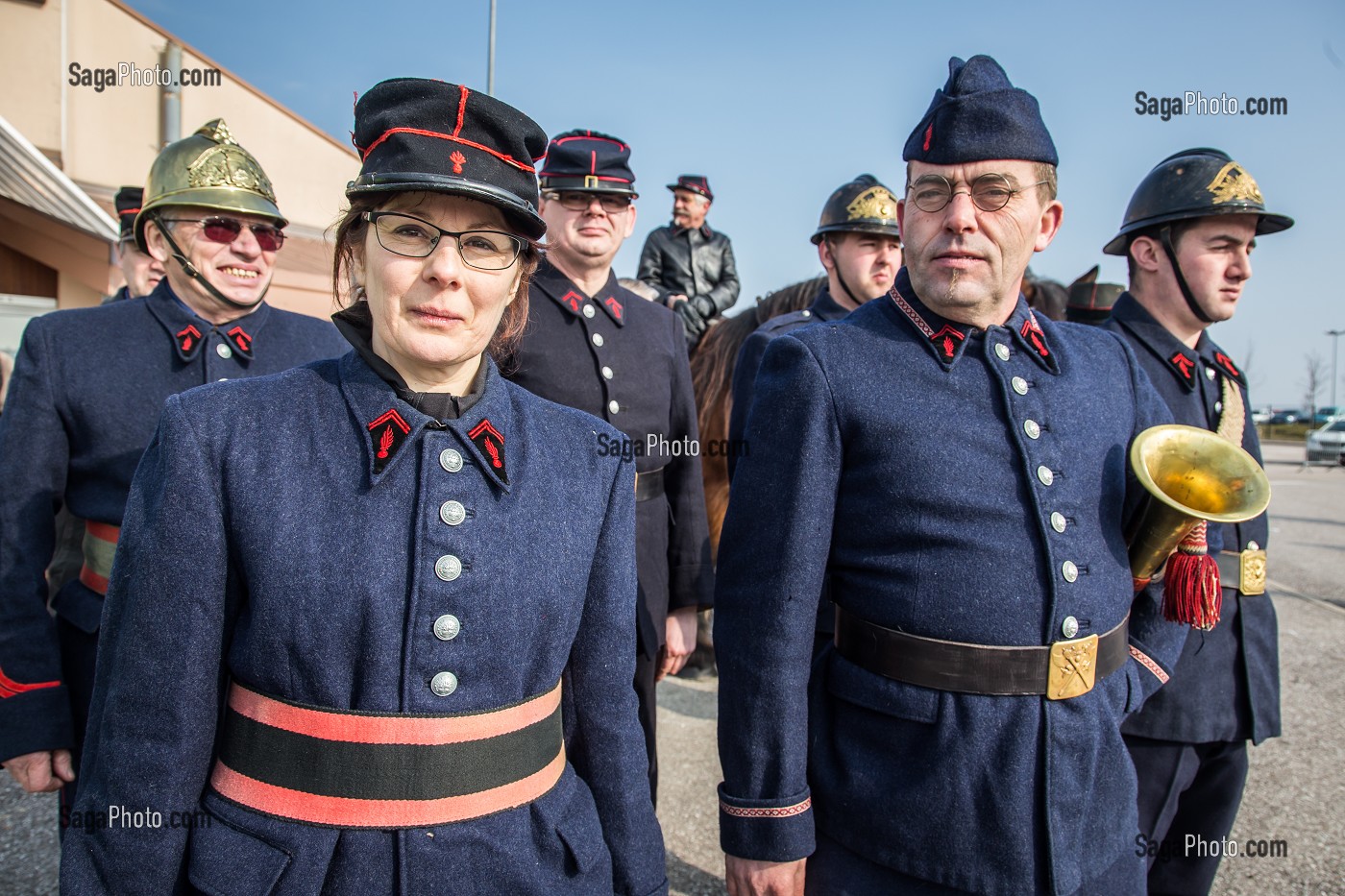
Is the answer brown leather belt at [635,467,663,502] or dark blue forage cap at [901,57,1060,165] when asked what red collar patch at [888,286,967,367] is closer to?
dark blue forage cap at [901,57,1060,165]

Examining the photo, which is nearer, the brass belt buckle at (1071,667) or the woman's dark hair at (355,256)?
the woman's dark hair at (355,256)

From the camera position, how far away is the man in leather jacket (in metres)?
7.86

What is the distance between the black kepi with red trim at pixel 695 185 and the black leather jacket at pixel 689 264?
0.28m

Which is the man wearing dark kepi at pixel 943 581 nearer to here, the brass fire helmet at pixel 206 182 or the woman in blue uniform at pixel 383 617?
the woman in blue uniform at pixel 383 617

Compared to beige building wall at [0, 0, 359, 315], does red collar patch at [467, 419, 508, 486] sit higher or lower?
lower

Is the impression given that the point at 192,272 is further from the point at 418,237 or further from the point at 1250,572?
the point at 1250,572

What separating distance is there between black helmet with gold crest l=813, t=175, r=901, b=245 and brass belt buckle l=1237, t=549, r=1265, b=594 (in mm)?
2179

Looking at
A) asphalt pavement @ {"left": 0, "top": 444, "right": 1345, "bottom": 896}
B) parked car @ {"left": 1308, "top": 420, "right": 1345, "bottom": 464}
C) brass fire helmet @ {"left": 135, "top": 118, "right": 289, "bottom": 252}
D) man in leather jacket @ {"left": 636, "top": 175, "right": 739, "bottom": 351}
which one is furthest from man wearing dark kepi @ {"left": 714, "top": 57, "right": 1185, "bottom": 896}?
parked car @ {"left": 1308, "top": 420, "right": 1345, "bottom": 464}

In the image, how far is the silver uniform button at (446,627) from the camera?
1.43 m

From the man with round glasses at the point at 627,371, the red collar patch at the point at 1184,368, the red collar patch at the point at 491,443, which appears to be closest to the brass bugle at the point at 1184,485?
the red collar patch at the point at 1184,368

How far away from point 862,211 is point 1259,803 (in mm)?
3352

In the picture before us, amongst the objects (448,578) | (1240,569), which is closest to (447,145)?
(448,578)

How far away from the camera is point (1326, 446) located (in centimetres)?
2802

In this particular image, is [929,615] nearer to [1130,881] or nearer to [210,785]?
[1130,881]
